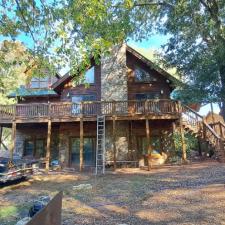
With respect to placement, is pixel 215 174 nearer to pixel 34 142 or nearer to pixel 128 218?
pixel 128 218

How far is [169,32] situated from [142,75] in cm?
543

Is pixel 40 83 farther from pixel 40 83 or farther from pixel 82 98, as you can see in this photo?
pixel 82 98

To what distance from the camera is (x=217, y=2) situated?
16.6 m

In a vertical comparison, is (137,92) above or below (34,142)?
above

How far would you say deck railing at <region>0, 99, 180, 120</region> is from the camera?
66.4 ft

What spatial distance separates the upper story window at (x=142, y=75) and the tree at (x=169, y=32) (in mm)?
2719

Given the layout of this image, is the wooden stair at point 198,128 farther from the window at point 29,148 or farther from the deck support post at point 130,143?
the window at point 29,148

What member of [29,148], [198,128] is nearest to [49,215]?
[198,128]

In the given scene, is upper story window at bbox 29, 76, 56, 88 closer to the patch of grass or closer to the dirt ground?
the dirt ground

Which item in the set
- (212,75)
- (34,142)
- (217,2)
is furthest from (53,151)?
(217,2)

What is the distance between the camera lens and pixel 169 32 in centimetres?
1944

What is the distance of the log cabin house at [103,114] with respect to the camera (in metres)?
20.8

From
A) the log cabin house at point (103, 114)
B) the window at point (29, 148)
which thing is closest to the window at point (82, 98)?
the log cabin house at point (103, 114)

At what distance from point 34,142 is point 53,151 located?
1908 millimetres
